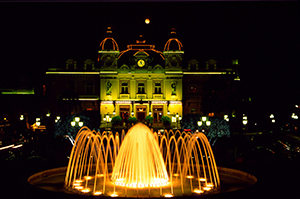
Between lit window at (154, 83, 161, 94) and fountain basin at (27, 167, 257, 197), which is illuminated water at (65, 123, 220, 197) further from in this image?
lit window at (154, 83, 161, 94)

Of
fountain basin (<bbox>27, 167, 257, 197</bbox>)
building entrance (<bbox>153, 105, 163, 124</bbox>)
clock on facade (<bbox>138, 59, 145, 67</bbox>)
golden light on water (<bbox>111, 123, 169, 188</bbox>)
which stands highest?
clock on facade (<bbox>138, 59, 145, 67</bbox>)

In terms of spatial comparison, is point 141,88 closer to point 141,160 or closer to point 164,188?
point 141,160

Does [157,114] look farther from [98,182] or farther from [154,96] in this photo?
[98,182]

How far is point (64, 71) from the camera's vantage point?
1980 inches

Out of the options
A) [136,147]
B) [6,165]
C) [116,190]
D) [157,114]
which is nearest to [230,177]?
[136,147]

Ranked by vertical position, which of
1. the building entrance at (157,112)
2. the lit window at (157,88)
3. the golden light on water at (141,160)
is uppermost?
the lit window at (157,88)

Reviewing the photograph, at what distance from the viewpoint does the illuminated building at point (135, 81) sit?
49.4 m

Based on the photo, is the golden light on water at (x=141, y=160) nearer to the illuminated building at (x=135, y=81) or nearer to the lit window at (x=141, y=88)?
the illuminated building at (x=135, y=81)

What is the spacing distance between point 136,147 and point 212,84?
68.6 feet

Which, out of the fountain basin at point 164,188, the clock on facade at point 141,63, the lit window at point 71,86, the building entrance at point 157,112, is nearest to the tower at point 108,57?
the clock on facade at point 141,63

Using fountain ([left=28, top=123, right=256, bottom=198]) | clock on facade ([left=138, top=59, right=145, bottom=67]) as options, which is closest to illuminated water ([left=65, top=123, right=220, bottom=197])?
fountain ([left=28, top=123, right=256, bottom=198])

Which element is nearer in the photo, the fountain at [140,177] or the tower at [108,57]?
the fountain at [140,177]

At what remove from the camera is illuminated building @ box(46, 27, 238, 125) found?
49.4 m

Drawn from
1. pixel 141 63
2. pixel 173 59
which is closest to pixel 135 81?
pixel 141 63
